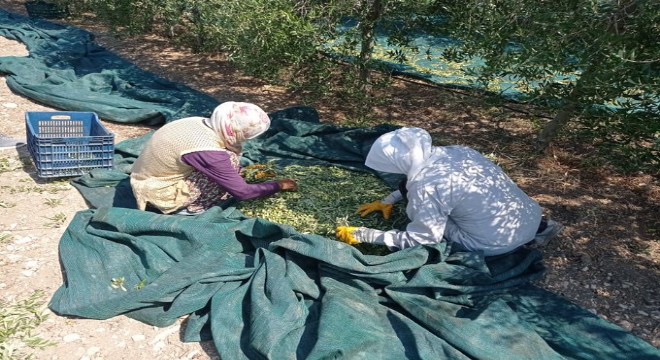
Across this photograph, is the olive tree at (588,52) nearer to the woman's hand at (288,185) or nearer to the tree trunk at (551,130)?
the tree trunk at (551,130)

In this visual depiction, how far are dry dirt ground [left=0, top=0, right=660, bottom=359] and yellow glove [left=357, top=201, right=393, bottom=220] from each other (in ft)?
3.72

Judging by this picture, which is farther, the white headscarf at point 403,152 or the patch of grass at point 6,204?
the patch of grass at point 6,204

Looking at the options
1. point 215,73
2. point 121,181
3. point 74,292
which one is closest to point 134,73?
point 215,73

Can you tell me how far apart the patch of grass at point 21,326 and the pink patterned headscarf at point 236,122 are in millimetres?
1541

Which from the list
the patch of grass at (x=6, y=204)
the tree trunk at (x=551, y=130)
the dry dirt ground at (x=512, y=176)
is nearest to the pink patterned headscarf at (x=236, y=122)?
the dry dirt ground at (x=512, y=176)

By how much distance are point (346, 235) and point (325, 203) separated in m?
0.74

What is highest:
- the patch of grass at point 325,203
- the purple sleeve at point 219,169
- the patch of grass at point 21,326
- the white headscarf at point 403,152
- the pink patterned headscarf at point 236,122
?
the white headscarf at point 403,152

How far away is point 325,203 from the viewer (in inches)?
174

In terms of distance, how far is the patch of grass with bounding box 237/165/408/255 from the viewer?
4.09 metres

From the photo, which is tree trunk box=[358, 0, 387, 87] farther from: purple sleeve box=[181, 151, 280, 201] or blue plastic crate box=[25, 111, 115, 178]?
blue plastic crate box=[25, 111, 115, 178]

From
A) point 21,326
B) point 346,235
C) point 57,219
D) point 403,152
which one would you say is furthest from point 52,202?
point 403,152

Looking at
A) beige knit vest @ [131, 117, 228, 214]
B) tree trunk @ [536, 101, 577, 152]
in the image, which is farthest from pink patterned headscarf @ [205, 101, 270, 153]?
tree trunk @ [536, 101, 577, 152]

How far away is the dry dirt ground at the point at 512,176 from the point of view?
323 cm

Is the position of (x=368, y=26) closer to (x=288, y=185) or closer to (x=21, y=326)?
(x=288, y=185)
